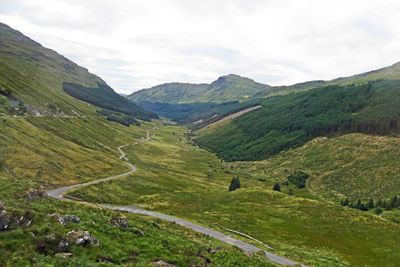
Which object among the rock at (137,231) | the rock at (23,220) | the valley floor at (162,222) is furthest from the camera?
the rock at (137,231)

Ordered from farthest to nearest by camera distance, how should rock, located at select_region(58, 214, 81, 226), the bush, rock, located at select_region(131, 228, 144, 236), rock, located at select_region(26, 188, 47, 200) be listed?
1. the bush
2. rock, located at select_region(26, 188, 47, 200)
3. rock, located at select_region(131, 228, 144, 236)
4. rock, located at select_region(58, 214, 81, 226)

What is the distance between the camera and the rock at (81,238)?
41.6 metres

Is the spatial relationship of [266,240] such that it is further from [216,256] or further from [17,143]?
[17,143]

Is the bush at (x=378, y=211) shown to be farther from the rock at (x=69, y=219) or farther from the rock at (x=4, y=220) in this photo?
the rock at (x=4, y=220)

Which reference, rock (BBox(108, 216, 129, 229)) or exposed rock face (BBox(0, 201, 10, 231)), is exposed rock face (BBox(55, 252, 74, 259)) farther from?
rock (BBox(108, 216, 129, 229))

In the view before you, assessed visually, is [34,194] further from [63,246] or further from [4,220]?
[63,246]

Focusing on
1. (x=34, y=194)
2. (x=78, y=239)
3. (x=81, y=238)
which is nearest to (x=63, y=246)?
(x=78, y=239)

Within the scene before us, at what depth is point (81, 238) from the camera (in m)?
41.9

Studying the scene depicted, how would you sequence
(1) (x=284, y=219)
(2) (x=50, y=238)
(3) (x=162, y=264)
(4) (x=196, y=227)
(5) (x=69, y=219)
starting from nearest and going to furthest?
(2) (x=50, y=238) → (3) (x=162, y=264) → (5) (x=69, y=219) → (4) (x=196, y=227) → (1) (x=284, y=219)

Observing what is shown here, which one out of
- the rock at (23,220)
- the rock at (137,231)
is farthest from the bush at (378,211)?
the rock at (23,220)

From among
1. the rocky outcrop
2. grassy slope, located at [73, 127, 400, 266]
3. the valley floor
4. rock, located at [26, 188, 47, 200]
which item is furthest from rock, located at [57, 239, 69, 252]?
grassy slope, located at [73, 127, 400, 266]

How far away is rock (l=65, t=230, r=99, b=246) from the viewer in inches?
1636

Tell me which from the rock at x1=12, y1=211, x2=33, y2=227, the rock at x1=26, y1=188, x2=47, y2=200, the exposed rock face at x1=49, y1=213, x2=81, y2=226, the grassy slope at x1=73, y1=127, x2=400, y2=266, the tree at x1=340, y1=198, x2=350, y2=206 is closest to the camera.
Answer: the rock at x1=12, y1=211, x2=33, y2=227

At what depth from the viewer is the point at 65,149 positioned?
166125mm
